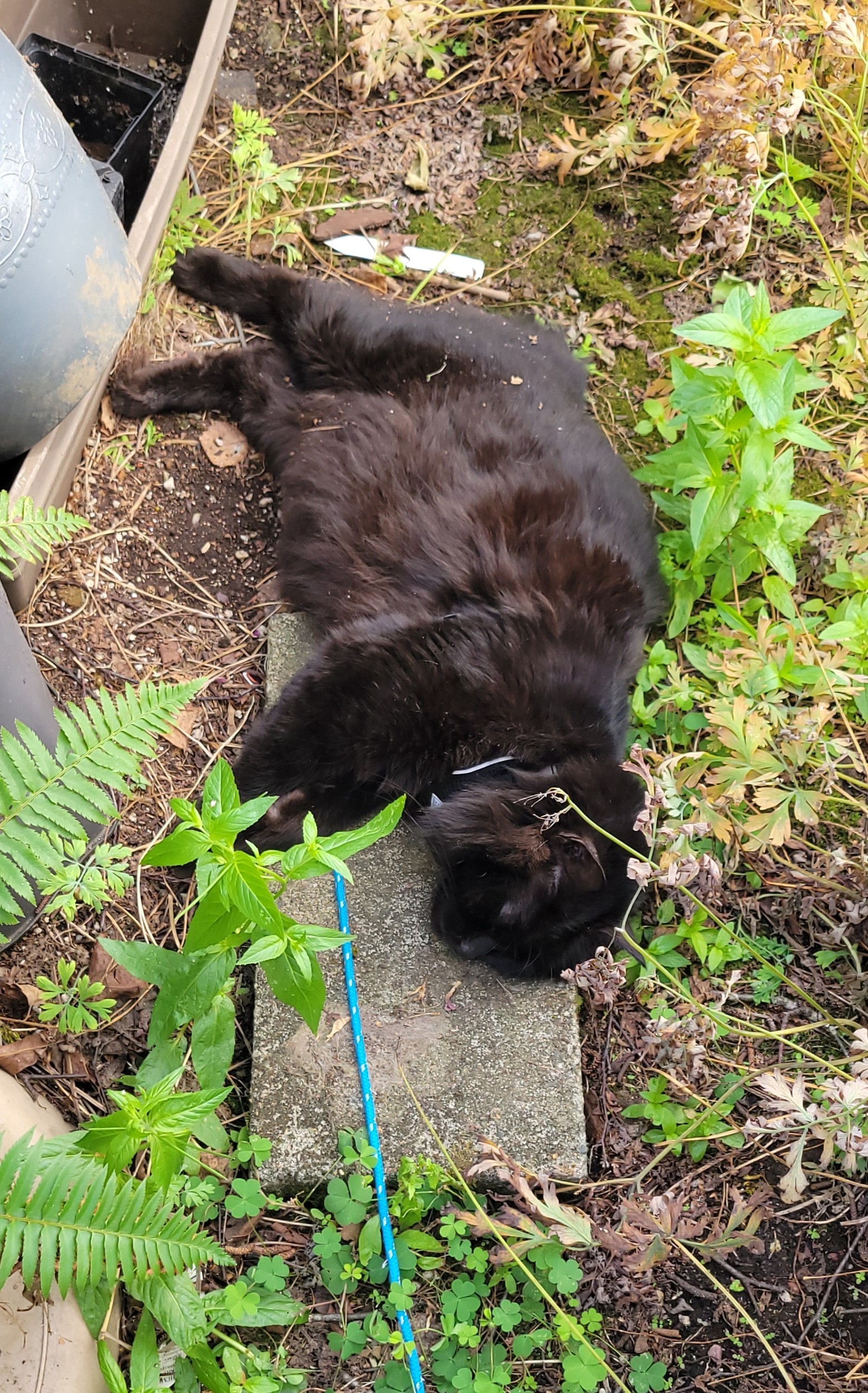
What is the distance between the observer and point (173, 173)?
9.24ft

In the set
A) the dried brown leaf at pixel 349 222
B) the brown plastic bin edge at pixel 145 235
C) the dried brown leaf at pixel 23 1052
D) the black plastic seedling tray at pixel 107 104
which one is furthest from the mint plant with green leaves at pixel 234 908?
the dried brown leaf at pixel 349 222

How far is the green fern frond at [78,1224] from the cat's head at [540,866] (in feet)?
3.43

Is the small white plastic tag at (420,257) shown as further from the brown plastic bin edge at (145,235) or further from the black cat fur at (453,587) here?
the brown plastic bin edge at (145,235)

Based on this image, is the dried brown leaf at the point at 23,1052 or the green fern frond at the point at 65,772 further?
the dried brown leaf at the point at 23,1052

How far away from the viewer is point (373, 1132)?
2.16 meters

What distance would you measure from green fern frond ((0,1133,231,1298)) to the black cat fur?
1.06 meters

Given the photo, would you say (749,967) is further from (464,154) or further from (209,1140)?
(464,154)

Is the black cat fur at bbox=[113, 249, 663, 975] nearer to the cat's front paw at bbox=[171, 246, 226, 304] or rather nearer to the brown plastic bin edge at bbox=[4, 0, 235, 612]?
the cat's front paw at bbox=[171, 246, 226, 304]

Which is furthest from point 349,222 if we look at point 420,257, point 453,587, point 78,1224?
point 78,1224

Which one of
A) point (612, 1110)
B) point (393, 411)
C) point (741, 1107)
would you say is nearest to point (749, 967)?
point (741, 1107)

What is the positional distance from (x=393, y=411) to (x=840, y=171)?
2078mm

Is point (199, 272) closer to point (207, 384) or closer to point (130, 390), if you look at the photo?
point (207, 384)

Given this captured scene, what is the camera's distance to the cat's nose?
231 centimetres

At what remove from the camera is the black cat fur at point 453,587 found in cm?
231
